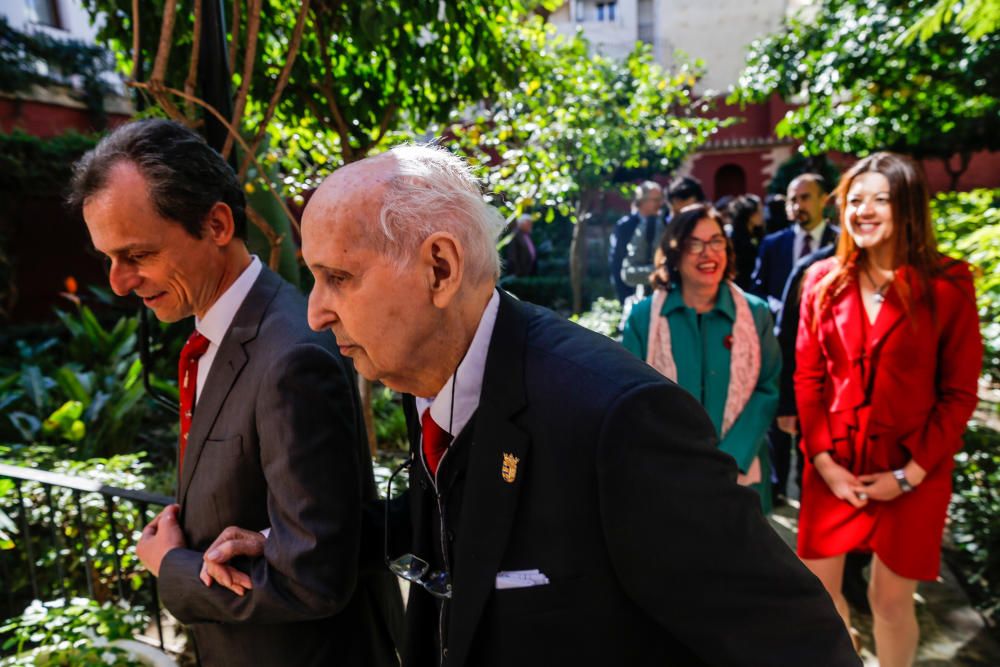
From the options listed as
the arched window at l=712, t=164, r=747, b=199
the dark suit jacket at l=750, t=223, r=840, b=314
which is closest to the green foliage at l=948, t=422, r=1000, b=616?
the dark suit jacket at l=750, t=223, r=840, b=314

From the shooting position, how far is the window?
12094 mm

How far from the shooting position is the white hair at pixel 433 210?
1.10 meters

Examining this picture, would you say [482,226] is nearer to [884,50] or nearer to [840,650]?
[840,650]

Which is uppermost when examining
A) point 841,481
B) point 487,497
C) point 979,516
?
point 487,497

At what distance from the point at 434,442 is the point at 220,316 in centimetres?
Result: 74

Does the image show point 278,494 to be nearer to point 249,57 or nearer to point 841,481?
point 249,57

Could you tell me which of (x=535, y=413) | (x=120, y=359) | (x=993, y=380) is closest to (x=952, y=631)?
(x=993, y=380)

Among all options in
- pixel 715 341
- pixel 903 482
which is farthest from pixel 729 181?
pixel 903 482

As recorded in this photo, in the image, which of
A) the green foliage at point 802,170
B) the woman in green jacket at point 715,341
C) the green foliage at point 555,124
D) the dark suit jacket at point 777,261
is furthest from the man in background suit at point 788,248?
the green foliage at point 802,170

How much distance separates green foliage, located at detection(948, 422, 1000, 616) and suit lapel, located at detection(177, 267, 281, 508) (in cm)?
369

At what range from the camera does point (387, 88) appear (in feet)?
12.1

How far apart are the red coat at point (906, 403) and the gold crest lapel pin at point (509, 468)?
204 centimetres

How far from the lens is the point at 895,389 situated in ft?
8.18

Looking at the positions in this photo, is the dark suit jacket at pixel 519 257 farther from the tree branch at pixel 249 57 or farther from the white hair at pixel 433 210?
the white hair at pixel 433 210
